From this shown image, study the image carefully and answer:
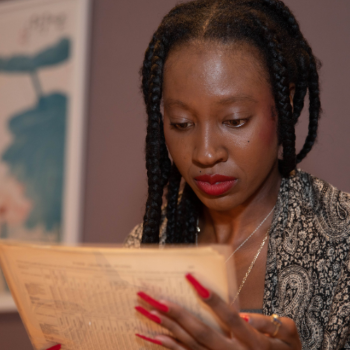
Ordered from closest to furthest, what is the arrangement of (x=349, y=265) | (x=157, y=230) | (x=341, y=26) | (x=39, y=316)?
(x=39, y=316) → (x=349, y=265) → (x=157, y=230) → (x=341, y=26)

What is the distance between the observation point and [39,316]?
0.74 meters

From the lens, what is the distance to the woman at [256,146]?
89 cm

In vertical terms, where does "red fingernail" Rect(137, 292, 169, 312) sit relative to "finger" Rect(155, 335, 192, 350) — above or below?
above

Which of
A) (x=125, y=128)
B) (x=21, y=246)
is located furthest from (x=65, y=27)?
(x=21, y=246)

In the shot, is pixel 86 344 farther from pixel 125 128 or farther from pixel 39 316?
pixel 125 128

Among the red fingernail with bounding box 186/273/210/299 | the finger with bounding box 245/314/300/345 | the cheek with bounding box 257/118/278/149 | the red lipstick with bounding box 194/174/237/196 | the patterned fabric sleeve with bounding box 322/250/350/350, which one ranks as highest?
the cheek with bounding box 257/118/278/149

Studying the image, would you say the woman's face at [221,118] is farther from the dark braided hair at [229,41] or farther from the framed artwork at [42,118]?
the framed artwork at [42,118]

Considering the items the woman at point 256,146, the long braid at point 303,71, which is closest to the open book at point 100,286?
the woman at point 256,146

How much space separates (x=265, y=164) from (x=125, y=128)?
909 millimetres

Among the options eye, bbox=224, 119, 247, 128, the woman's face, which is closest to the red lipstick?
the woman's face

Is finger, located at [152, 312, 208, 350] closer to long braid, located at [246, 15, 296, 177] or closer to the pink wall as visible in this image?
long braid, located at [246, 15, 296, 177]

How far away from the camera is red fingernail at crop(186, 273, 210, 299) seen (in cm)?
58

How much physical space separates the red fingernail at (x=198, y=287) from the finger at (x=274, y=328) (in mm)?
106

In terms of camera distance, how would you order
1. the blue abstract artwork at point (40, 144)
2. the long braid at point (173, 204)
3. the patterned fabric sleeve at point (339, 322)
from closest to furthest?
the patterned fabric sleeve at point (339, 322)
the long braid at point (173, 204)
the blue abstract artwork at point (40, 144)
